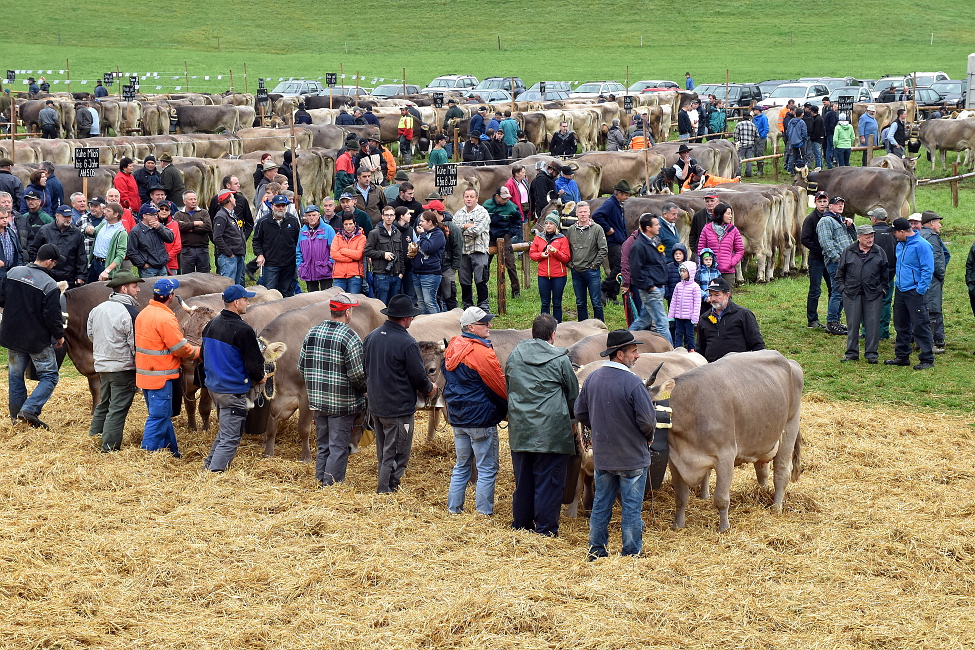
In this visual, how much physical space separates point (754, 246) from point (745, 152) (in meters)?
12.3

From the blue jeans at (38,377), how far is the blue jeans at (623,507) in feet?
21.5

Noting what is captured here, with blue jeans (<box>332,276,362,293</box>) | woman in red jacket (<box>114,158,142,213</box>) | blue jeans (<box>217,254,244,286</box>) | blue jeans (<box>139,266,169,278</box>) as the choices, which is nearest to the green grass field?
woman in red jacket (<box>114,158,142,213</box>)

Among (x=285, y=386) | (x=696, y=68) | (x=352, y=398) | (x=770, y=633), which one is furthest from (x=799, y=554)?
(x=696, y=68)

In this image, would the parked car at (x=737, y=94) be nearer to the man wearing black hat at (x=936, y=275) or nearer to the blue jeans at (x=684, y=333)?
the man wearing black hat at (x=936, y=275)

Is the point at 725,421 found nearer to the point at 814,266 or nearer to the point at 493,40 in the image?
the point at 814,266

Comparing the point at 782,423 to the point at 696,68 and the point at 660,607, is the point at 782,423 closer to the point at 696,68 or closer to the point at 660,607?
the point at 660,607

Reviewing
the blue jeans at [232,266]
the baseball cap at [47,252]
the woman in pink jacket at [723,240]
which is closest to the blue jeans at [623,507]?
the baseball cap at [47,252]

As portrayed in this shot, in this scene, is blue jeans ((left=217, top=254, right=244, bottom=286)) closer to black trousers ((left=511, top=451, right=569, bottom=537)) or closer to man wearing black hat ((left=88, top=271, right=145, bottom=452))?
man wearing black hat ((left=88, top=271, right=145, bottom=452))

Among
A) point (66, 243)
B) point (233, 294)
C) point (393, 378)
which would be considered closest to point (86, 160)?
point (66, 243)

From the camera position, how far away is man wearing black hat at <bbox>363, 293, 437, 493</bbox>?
384 inches

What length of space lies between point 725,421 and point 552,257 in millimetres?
6958

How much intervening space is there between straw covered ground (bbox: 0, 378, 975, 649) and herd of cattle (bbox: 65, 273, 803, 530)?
45 centimetres

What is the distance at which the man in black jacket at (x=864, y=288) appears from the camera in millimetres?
14633

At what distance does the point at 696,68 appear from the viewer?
65875 mm
